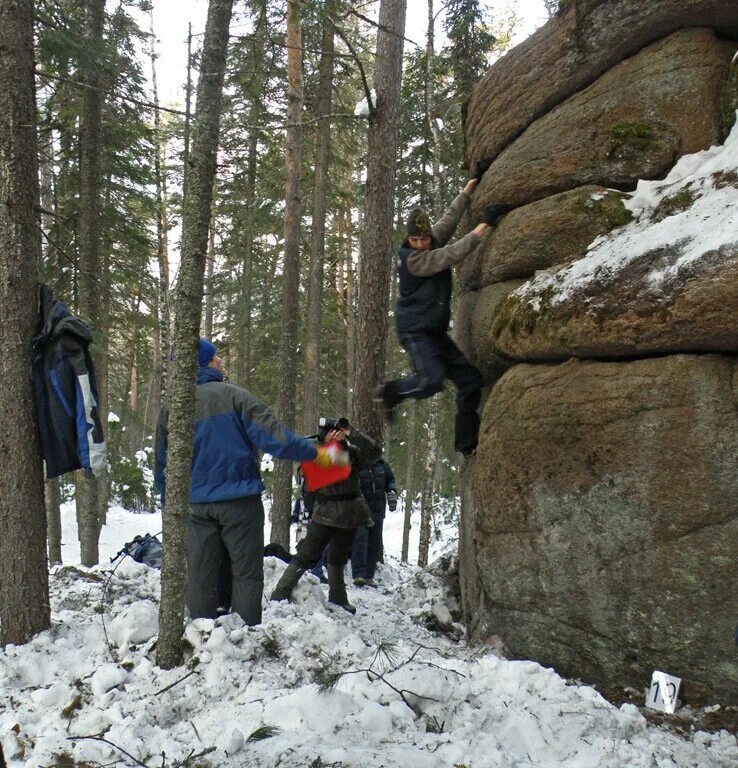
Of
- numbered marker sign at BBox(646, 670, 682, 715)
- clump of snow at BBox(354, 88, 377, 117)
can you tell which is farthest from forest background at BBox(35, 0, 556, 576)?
numbered marker sign at BBox(646, 670, 682, 715)

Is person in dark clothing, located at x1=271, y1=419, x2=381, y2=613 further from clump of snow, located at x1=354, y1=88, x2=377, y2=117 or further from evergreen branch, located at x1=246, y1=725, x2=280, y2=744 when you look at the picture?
clump of snow, located at x1=354, y1=88, x2=377, y2=117

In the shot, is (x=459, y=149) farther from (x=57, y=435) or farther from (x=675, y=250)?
(x=57, y=435)

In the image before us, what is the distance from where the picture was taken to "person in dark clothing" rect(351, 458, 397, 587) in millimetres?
8358

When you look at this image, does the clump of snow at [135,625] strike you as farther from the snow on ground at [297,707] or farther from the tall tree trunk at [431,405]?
the tall tree trunk at [431,405]

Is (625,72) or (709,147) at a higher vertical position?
(625,72)

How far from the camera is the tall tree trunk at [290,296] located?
11.1 meters

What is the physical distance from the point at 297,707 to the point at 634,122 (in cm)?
518

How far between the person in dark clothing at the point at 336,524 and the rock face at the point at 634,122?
9.58ft

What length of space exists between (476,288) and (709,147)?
8.02ft

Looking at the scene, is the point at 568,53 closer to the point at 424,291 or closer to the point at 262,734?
the point at 424,291

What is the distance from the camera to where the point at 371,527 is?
8312mm

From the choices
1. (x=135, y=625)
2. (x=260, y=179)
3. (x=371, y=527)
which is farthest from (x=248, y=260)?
(x=135, y=625)

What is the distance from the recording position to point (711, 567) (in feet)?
12.4

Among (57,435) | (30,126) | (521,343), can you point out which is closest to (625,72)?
(521,343)
